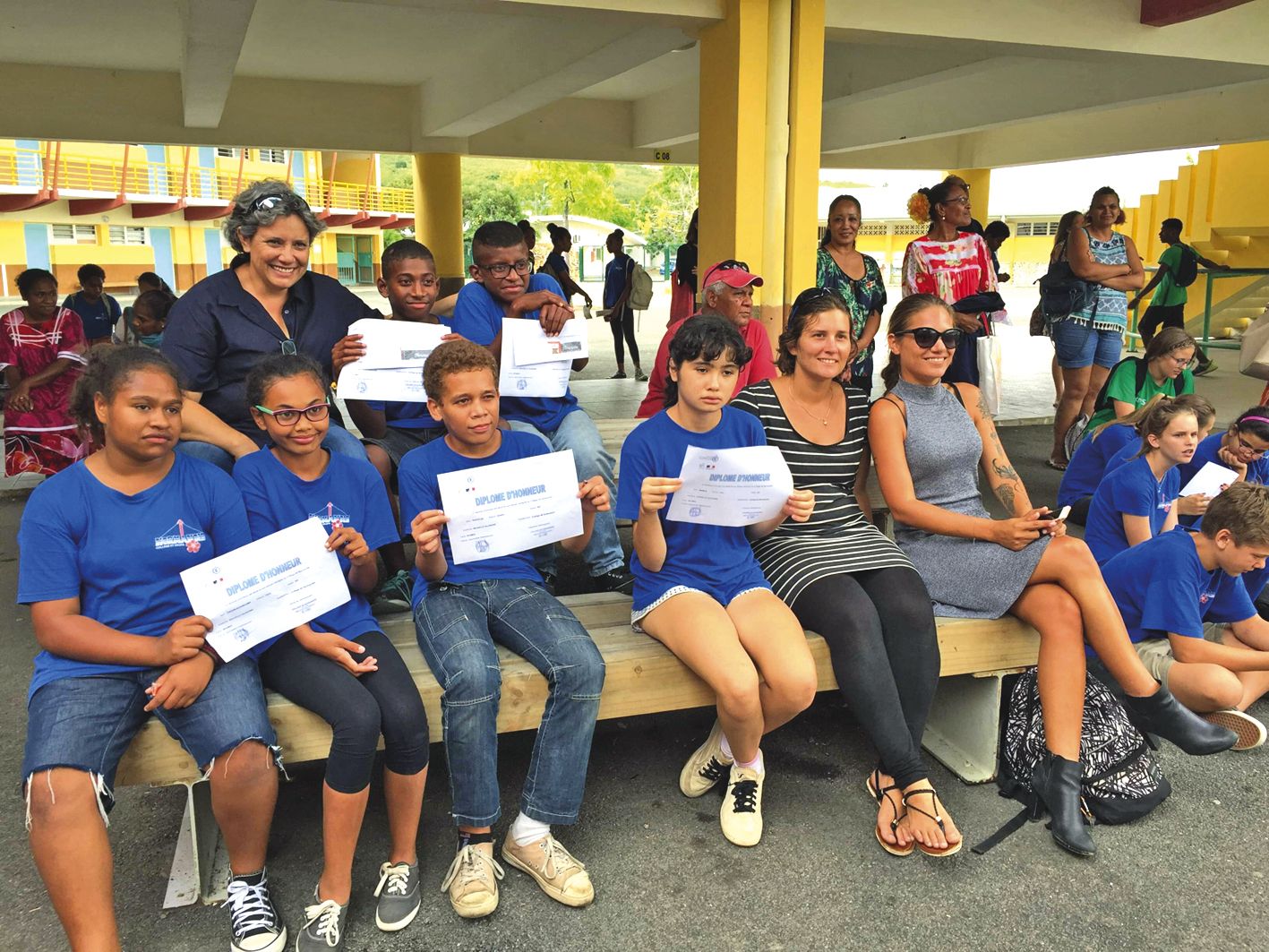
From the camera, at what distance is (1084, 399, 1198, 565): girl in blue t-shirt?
3852 millimetres

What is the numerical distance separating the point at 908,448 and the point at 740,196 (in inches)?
137

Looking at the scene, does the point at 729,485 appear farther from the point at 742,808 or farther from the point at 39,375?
the point at 39,375

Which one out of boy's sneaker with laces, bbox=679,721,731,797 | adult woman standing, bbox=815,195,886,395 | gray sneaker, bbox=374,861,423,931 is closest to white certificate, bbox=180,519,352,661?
gray sneaker, bbox=374,861,423,931

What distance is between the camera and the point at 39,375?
20.7 ft

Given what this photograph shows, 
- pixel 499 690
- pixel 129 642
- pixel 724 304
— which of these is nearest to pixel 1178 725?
pixel 499 690

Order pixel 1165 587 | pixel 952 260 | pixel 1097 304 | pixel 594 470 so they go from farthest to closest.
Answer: pixel 1097 304
pixel 952 260
pixel 594 470
pixel 1165 587

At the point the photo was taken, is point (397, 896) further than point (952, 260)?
No

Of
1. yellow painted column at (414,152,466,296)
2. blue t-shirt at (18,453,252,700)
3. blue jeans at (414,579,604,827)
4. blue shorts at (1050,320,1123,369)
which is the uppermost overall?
yellow painted column at (414,152,466,296)

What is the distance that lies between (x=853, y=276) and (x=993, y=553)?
9.81ft

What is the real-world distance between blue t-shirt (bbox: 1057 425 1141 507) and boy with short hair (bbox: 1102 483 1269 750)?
4.71 feet

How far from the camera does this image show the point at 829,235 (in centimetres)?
599

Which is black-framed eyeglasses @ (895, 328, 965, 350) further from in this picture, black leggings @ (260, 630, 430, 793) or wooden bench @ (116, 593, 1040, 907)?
black leggings @ (260, 630, 430, 793)

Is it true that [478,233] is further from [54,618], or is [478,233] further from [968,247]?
[968,247]

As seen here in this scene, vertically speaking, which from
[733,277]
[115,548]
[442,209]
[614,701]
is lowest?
[614,701]
